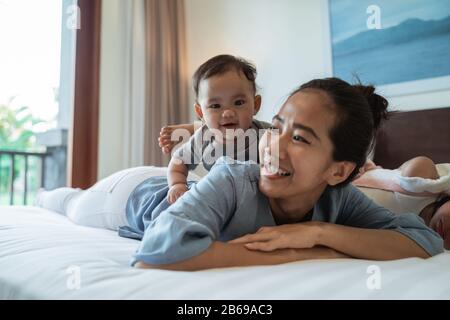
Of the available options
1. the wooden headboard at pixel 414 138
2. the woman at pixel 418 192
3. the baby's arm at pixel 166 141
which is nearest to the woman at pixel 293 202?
the woman at pixel 418 192

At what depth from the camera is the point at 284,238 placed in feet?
2.67

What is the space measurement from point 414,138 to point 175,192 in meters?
1.49

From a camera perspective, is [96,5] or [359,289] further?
[96,5]

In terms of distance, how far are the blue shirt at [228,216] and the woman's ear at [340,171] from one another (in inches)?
3.5

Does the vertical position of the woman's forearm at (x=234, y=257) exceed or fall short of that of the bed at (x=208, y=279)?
it exceeds it

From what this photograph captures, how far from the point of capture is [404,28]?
224 cm

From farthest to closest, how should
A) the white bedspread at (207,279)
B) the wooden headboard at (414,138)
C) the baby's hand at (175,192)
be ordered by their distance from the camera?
the wooden headboard at (414,138), the baby's hand at (175,192), the white bedspread at (207,279)

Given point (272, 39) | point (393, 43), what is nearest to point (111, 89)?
point (272, 39)

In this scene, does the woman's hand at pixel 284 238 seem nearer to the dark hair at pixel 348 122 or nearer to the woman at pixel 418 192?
the dark hair at pixel 348 122

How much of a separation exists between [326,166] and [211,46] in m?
2.60

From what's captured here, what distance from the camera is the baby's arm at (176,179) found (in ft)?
3.82

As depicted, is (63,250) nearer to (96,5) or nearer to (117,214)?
(117,214)
